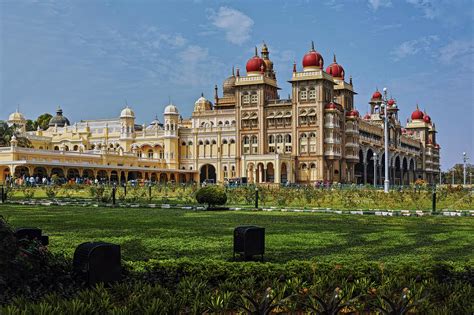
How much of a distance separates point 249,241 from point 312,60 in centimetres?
5511

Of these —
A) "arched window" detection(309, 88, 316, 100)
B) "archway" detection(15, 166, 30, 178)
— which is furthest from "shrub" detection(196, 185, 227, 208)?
"arched window" detection(309, 88, 316, 100)

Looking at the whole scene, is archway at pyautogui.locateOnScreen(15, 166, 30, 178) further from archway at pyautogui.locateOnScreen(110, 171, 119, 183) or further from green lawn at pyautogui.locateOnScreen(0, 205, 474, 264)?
green lawn at pyautogui.locateOnScreen(0, 205, 474, 264)

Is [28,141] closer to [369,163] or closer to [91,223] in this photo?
[369,163]

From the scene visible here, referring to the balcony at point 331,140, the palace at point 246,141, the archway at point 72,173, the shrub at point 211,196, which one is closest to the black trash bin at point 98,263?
the shrub at point 211,196

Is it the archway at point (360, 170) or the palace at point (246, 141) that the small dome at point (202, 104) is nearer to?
the palace at point (246, 141)

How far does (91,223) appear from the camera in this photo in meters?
15.7

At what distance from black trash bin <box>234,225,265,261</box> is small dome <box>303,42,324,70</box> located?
54.6m

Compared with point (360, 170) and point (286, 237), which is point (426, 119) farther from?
point (286, 237)

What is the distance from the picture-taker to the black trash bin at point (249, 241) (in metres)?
8.80

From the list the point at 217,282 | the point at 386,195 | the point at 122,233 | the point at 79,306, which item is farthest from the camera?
the point at 386,195

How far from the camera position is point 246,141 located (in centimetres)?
6606

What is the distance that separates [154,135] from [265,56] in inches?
716

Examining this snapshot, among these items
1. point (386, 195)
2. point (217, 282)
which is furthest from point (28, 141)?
point (217, 282)

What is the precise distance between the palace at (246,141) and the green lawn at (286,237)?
41.6 metres
